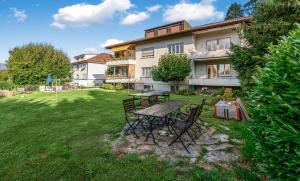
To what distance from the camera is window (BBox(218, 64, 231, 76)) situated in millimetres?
22975

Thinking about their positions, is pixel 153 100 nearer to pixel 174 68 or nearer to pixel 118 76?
pixel 174 68

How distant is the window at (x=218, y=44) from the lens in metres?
22.8

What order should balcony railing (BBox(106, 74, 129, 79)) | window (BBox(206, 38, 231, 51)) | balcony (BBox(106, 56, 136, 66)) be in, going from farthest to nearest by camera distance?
balcony railing (BBox(106, 74, 129, 79)) < balcony (BBox(106, 56, 136, 66)) < window (BBox(206, 38, 231, 51))

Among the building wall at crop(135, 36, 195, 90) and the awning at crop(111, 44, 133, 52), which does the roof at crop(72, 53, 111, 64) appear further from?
the building wall at crop(135, 36, 195, 90)

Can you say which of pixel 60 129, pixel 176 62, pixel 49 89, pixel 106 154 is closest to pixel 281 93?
pixel 106 154

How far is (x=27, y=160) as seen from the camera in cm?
526

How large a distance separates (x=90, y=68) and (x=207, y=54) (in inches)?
1227

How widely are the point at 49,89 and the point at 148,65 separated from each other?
15.0 metres

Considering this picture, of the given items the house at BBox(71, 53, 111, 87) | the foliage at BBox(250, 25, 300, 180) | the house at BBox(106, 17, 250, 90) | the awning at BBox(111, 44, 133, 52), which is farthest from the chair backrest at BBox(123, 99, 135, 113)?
the house at BBox(71, 53, 111, 87)

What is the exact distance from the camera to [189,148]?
581cm

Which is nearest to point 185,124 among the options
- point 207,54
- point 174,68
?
point 174,68

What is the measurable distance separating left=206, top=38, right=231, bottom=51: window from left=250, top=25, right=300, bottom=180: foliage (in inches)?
849

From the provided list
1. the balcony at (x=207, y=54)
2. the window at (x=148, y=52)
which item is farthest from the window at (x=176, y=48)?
the window at (x=148, y=52)

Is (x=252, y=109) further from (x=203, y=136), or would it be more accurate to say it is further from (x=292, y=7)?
(x=292, y=7)
